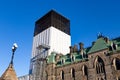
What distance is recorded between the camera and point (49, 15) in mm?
67875

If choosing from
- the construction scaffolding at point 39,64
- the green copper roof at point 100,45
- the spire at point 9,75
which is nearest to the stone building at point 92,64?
the green copper roof at point 100,45

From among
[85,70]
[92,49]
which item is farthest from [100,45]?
[85,70]

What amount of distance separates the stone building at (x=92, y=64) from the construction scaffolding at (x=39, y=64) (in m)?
2.90

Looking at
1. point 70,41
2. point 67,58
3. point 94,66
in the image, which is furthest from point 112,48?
point 70,41

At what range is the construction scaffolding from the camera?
5026cm

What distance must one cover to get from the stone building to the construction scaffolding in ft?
9.51

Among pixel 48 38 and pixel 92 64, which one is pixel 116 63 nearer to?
pixel 92 64

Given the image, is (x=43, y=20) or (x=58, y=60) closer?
(x=58, y=60)

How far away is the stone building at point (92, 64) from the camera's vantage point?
35312 millimetres

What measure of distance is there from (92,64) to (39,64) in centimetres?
2111

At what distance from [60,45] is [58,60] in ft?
52.2

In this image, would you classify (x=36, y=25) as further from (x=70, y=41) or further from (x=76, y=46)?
(x=76, y=46)

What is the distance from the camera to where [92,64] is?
38.2m

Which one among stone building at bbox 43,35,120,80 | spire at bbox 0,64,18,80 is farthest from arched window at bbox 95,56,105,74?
spire at bbox 0,64,18,80
